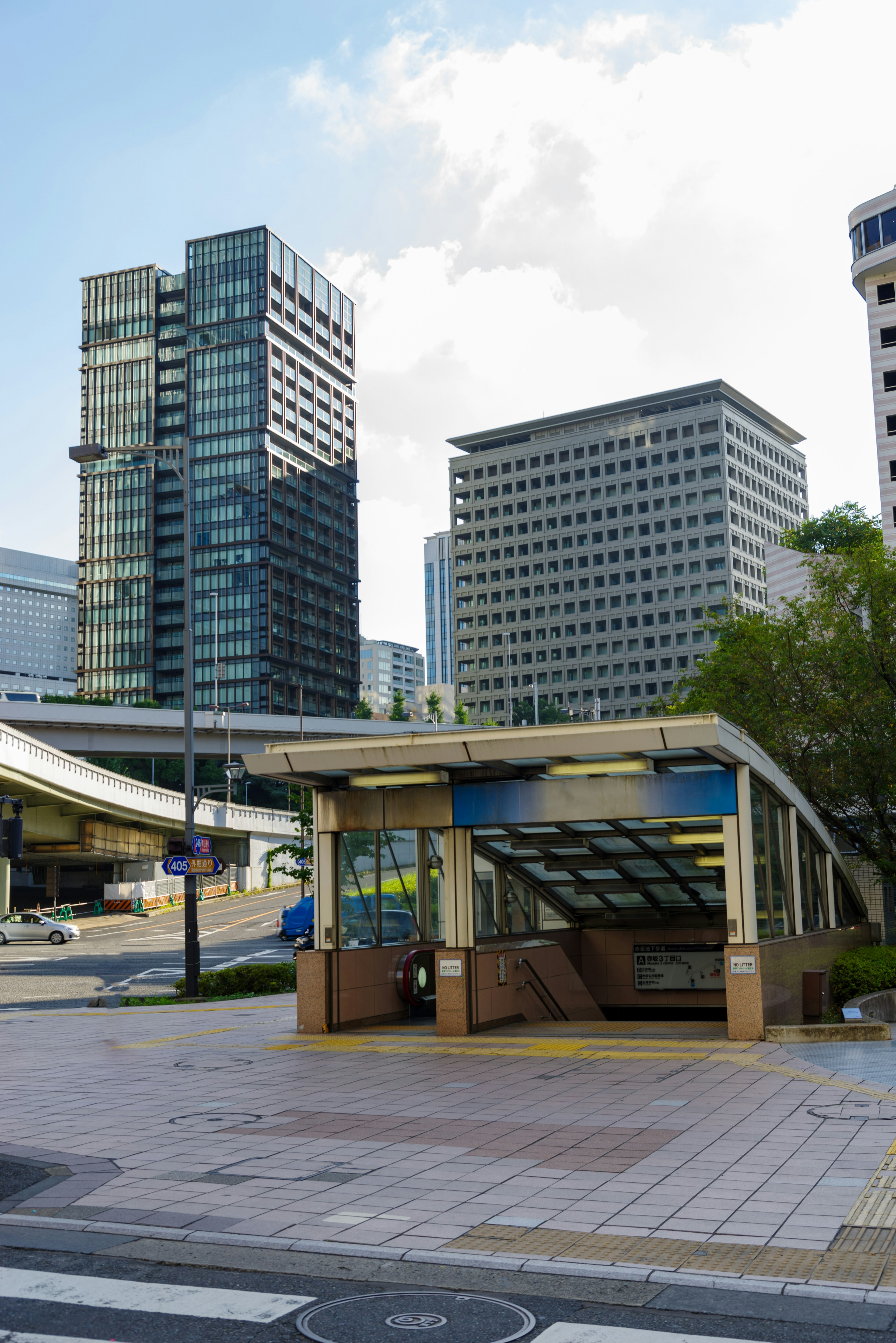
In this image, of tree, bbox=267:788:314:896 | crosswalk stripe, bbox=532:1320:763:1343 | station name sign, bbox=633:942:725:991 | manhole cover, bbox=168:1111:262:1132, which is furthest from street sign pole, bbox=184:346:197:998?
crosswalk stripe, bbox=532:1320:763:1343

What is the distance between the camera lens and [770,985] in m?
16.6

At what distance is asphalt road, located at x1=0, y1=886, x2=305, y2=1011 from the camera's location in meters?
30.0

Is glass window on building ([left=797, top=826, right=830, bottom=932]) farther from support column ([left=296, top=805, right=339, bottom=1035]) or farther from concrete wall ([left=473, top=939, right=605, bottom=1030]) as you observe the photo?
support column ([left=296, top=805, right=339, bottom=1035])

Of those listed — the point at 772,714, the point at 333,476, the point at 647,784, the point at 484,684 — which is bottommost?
the point at 647,784

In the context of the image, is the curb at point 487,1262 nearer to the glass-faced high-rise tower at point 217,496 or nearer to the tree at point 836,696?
the tree at point 836,696

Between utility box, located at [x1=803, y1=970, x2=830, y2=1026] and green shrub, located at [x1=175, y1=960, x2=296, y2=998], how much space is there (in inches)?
459

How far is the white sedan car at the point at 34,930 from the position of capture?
48281 millimetres

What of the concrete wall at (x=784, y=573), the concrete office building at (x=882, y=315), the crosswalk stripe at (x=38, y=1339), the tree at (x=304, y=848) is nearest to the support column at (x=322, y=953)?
the crosswalk stripe at (x=38, y=1339)

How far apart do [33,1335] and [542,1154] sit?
15.6ft

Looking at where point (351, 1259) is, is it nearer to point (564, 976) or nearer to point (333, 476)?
point (564, 976)

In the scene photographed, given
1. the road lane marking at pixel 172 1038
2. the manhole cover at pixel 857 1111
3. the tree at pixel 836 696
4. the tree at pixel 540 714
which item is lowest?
the road lane marking at pixel 172 1038

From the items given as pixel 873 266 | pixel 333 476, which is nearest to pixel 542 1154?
pixel 873 266

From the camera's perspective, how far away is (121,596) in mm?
149375

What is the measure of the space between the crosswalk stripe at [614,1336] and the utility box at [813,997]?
14623mm
